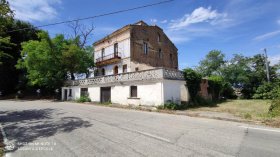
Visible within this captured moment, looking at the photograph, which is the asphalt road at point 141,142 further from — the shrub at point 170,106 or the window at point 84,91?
the window at point 84,91

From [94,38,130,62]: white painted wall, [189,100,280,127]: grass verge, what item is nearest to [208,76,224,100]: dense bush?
[189,100,280,127]: grass verge

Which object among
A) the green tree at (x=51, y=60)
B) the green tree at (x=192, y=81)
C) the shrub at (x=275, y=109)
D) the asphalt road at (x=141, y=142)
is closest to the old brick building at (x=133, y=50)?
the green tree at (x=51, y=60)

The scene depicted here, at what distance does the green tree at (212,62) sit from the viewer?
45844 millimetres

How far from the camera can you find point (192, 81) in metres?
19.2

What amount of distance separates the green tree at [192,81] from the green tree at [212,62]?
27.9 metres

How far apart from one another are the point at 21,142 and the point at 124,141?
11.8ft

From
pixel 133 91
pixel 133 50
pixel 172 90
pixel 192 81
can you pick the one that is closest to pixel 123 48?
pixel 133 50

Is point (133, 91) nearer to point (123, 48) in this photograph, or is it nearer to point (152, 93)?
point (152, 93)

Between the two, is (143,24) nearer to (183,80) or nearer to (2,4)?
(183,80)

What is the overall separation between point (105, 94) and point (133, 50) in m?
8.85

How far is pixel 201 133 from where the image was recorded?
726 centimetres

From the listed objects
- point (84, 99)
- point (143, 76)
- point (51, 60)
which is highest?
point (51, 60)

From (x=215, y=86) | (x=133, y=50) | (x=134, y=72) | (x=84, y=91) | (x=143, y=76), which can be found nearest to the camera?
(x=143, y=76)

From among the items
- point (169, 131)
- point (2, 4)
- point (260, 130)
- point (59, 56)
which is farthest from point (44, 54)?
point (260, 130)
